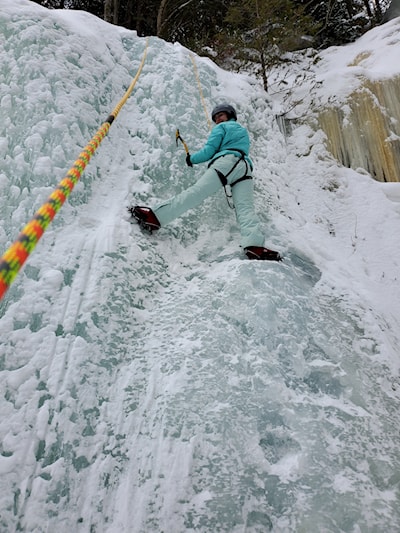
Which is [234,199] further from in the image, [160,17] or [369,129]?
[160,17]

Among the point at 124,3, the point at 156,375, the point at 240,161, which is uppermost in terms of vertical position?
the point at 124,3

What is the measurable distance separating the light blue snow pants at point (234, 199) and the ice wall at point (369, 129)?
2.66 metres

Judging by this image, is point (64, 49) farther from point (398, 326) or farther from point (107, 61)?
point (398, 326)

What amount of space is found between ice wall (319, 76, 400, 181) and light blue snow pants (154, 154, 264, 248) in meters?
2.66

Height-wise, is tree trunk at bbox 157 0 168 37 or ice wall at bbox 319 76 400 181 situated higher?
tree trunk at bbox 157 0 168 37

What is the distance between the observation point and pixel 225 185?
329 centimetres

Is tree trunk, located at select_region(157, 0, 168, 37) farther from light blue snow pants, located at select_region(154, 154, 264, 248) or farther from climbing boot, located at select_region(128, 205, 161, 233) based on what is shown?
climbing boot, located at select_region(128, 205, 161, 233)

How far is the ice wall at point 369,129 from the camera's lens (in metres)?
5.18

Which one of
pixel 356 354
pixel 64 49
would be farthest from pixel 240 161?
pixel 64 49

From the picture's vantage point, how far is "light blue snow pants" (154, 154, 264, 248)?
304cm

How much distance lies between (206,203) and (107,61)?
2.14 metres

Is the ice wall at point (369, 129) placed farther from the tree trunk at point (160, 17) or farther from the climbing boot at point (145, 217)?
the tree trunk at point (160, 17)

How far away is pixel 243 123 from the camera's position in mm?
4895

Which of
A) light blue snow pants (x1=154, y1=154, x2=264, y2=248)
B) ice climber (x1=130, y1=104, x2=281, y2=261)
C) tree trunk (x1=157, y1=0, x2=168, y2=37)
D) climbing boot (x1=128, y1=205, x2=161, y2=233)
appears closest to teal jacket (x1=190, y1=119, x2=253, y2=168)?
ice climber (x1=130, y1=104, x2=281, y2=261)
